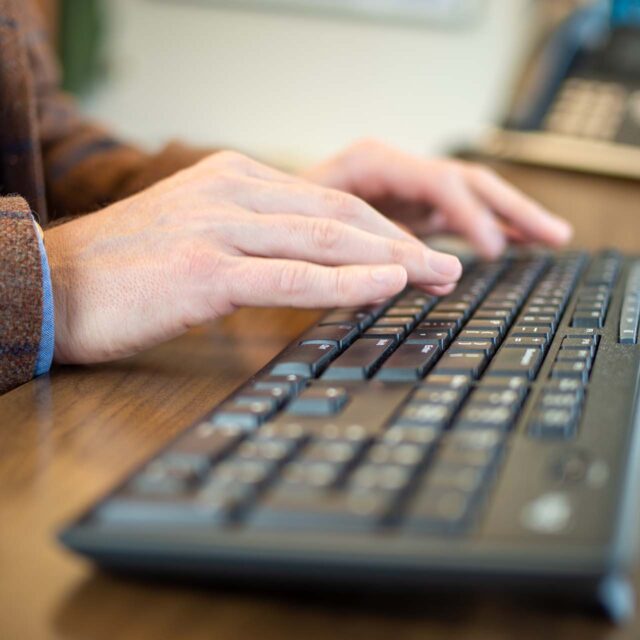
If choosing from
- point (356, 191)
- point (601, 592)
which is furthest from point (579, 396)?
point (356, 191)

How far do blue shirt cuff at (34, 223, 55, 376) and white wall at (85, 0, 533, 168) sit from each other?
212cm

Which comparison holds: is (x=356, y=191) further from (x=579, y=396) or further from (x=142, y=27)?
(x=142, y=27)

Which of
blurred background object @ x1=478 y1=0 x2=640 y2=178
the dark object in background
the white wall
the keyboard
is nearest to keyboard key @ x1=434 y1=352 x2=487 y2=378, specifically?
the keyboard

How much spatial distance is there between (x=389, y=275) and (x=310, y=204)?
10cm

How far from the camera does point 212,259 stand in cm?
54

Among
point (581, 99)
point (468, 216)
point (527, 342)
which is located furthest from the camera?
point (581, 99)

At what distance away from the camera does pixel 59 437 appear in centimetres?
41

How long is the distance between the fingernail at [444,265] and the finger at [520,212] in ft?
0.92

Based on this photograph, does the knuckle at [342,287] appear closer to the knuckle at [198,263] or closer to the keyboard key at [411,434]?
the knuckle at [198,263]

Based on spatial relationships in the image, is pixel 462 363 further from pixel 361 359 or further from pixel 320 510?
pixel 320 510

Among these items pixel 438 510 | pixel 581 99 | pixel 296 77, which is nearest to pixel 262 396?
pixel 438 510

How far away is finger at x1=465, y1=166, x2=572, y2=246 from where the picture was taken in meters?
0.83

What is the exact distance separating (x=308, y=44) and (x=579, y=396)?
2.42m

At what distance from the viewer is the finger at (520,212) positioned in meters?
0.83
